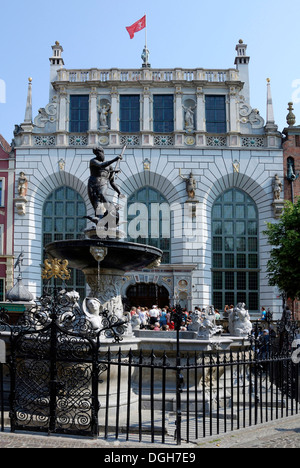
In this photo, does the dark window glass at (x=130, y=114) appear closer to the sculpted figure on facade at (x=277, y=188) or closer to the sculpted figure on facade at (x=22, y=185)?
the sculpted figure on facade at (x=22, y=185)

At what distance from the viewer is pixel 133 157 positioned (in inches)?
1341

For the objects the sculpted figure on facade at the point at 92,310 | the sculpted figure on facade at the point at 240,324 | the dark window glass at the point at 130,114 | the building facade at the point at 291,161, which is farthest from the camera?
the dark window glass at the point at 130,114

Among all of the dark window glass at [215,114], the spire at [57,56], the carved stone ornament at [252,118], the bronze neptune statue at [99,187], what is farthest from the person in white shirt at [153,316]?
the spire at [57,56]

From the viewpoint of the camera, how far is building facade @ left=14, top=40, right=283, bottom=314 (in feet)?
111

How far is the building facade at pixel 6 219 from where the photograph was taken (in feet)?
109

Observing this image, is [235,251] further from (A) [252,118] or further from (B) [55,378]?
(B) [55,378]

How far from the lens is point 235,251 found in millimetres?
34531

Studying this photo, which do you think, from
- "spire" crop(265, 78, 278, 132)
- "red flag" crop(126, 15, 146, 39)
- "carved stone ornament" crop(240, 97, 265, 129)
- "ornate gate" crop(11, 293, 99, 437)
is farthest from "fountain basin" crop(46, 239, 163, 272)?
"red flag" crop(126, 15, 146, 39)

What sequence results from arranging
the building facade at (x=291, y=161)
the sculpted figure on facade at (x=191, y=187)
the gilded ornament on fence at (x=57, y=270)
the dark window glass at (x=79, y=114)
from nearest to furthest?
1. the gilded ornament on fence at (x=57, y=270)
2. the sculpted figure on facade at (x=191, y=187)
3. the building facade at (x=291, y=161)
4. the dark window glass at (x=79, y=114)

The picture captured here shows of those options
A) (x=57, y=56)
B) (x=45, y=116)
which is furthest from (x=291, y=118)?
(x=57, y=56)

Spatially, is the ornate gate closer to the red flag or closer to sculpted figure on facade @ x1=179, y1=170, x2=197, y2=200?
sculpted figure on facade @ x1=179, y1=170, x2=197, y2=200

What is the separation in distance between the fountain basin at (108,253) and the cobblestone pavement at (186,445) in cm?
454

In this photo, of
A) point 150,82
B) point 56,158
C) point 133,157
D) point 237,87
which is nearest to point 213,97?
point 237,87
